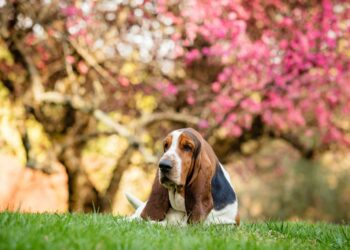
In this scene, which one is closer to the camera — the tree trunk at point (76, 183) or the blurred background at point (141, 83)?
the blurred background at point (141, 83)

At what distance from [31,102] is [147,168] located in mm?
2493

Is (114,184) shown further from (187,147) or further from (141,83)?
(187,147)

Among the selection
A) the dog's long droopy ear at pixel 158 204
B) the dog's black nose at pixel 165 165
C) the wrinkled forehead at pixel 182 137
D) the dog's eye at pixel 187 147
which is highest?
the wrinkled forehead at pixel 182 137

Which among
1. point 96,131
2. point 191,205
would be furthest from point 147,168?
point 191,205

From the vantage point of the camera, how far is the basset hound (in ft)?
16.3

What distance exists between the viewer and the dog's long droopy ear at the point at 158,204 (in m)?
5.26

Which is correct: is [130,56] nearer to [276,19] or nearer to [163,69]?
[163,69]

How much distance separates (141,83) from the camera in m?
10.1

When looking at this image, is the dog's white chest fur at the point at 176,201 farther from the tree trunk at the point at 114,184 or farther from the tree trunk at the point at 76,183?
the tree trunk at the point at 76,183

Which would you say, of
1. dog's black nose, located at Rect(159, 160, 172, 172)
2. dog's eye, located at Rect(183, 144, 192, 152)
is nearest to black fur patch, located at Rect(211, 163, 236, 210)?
dog's eye, located at Rect(183, 144, 192, 152)

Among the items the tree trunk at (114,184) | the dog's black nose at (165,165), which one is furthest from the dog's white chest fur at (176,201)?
the tree trunk at (114,184)

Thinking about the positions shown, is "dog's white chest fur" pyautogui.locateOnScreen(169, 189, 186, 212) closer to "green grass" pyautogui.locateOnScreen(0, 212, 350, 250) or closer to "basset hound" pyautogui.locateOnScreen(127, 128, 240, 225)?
"basset hound" pyautogui.locateOnScreen(127, 128, 240, 225)

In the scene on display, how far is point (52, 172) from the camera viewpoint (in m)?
9.38

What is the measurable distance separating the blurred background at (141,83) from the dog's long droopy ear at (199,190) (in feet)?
12.3
